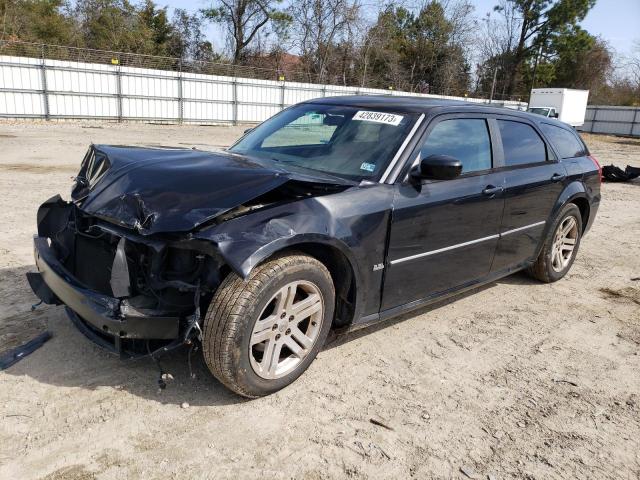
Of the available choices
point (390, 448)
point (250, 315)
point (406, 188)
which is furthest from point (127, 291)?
point (406, 188)

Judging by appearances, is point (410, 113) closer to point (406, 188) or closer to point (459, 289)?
point (406, 188)

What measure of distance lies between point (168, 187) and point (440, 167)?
1.73 meters

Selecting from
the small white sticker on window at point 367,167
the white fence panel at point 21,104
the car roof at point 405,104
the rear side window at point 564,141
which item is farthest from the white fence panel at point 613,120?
the small white sticker on window at point 367,167

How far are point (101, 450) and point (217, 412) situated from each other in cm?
62

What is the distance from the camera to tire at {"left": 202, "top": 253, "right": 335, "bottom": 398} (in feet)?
9.10

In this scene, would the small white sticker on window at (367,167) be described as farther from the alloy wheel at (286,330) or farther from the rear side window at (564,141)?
the rear side window at (564,141)

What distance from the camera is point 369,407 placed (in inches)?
121

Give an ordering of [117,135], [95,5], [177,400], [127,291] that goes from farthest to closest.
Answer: [95,5] < [117,135] < [177,400] < [127,291]

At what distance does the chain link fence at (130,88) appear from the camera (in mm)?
21578

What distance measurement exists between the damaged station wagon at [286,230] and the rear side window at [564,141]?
74 cm

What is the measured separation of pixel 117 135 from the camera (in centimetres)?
1906

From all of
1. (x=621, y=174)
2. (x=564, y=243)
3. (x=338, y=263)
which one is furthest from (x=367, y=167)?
(x=621, y=174)

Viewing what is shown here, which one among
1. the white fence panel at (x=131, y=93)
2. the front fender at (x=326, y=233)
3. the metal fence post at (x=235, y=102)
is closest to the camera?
the front fender at (x=326, y=233)

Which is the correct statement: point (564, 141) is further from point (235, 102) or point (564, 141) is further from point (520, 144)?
point (235, 102)
